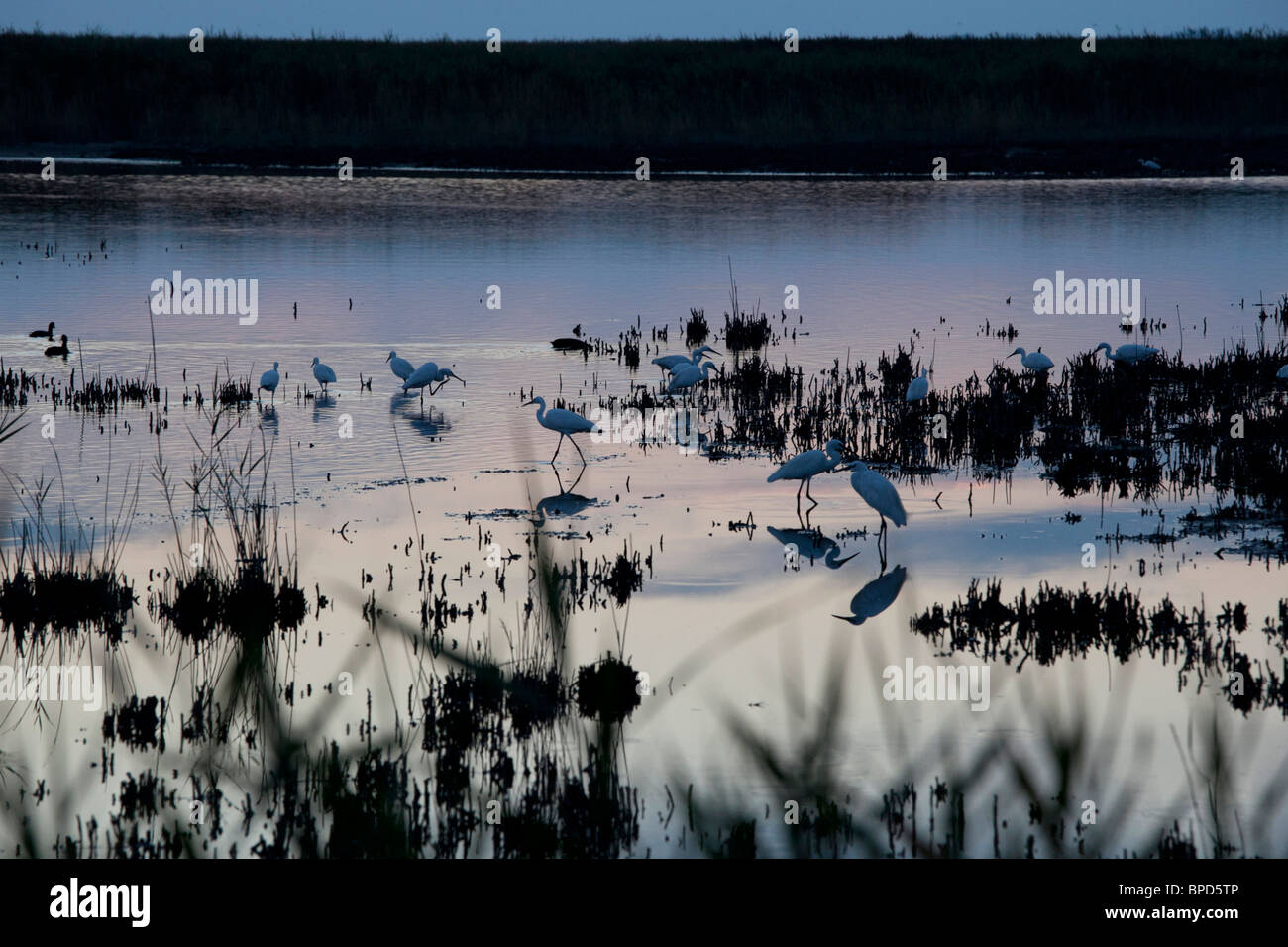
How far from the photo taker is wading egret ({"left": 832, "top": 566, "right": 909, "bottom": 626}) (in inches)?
→ 264

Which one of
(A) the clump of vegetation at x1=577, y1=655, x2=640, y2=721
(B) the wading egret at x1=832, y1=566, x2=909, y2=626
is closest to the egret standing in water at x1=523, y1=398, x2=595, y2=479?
(B) the wading egret at x1=832, y1=566, x2=909, y2=626

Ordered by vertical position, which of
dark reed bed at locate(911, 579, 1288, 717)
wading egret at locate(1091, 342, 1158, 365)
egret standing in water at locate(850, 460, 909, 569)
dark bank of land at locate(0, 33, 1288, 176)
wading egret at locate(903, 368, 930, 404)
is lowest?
dark reed bed at locate(911, 579, 1288, 717)

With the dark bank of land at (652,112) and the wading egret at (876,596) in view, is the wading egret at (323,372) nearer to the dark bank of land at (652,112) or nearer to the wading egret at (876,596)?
the wading egret at (876,596)

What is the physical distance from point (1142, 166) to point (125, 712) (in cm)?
3568

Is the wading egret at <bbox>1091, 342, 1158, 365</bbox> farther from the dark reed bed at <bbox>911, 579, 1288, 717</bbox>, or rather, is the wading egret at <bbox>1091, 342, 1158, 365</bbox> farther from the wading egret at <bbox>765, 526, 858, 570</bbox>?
the dark reed bed at <bbox>911, 579, 1288, 717</bbox>

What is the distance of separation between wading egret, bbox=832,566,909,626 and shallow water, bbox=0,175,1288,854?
8 cm

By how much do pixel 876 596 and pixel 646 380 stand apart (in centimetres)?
671

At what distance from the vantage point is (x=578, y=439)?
36.0ft

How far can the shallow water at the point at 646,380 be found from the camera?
5629 mm

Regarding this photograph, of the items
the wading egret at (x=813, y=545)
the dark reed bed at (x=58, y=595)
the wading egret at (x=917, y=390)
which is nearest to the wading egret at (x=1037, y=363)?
the wading egret at (x=917, y=390)

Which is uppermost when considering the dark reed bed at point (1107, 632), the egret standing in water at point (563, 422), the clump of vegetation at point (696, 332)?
the clump of vegetation at point (696, 332)

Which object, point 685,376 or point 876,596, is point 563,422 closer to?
point 685,376

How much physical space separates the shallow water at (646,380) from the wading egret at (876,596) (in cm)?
8

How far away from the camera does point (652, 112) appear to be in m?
40.7
